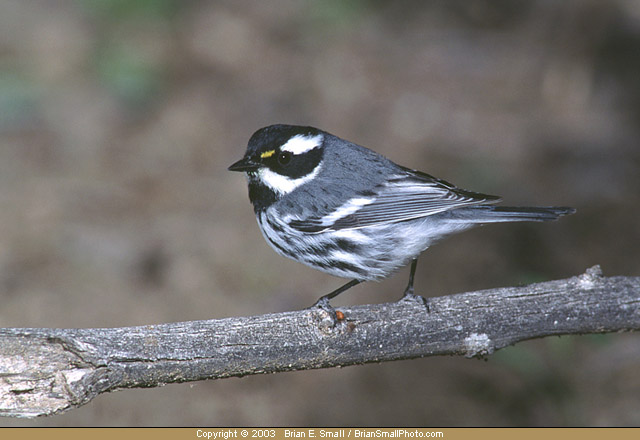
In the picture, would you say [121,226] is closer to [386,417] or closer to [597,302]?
[386,417]

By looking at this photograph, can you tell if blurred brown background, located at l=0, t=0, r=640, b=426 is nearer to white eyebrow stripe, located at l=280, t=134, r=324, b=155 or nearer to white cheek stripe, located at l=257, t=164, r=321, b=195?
white cheek stripe, located at l=257, t=164, r=321, b=195

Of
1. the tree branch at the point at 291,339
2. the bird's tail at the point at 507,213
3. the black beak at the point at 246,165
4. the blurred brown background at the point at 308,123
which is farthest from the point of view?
the blurred brown background at the point at 308,123

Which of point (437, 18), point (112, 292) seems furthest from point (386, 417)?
point (437, 18)

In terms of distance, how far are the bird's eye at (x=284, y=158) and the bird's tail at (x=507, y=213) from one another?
920 mm

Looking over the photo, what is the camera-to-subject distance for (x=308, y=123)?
22.9 feet

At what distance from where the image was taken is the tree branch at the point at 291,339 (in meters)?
2.60

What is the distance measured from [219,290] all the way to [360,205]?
193cm

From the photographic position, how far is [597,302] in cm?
330

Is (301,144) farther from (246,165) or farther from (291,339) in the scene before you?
(291,339)

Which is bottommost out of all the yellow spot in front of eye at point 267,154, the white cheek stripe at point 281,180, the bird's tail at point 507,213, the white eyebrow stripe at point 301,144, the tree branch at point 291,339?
the tree branch at point 291,339

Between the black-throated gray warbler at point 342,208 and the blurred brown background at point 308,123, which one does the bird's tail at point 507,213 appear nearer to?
the black-throated gray warbler at point 342,208

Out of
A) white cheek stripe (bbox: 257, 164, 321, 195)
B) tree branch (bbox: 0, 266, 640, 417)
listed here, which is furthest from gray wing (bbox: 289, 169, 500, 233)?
tree branch (bbox: 0, 266, 640, 417)

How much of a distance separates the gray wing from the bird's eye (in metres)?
0.32

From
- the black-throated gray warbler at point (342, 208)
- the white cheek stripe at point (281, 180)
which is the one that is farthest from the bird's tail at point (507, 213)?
the white cheek stripe at point (281, 180)
